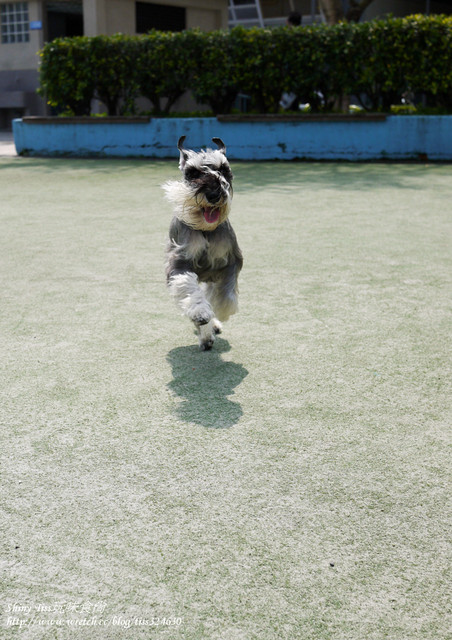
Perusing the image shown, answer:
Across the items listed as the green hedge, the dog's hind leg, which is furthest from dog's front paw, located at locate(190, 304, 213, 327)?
the green hedge

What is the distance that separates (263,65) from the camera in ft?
49.1

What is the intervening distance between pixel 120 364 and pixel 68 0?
2387 cm

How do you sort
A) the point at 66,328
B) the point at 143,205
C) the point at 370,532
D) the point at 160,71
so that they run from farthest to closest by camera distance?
the point at 160,71 → the point at 143,205 → the point at 66,328 → the point at 370,532

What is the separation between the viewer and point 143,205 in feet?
30.6

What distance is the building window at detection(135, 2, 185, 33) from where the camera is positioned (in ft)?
78.4

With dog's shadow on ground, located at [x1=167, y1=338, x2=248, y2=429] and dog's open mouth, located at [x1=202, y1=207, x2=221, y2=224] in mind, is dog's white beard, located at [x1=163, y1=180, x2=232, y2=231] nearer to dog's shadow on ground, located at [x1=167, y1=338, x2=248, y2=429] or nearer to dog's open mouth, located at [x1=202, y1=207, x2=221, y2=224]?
dog's open mouth, located at [x1=202, y1=207, x2=221, y2=224]

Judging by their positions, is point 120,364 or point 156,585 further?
point 120,364

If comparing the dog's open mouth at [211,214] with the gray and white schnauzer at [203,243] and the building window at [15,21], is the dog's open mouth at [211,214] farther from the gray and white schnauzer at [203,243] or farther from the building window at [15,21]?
the building window at [15,21]

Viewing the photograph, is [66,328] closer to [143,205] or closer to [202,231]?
[202,231]

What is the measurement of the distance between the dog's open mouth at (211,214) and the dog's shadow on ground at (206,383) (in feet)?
2.55

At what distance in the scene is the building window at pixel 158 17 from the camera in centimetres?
2391

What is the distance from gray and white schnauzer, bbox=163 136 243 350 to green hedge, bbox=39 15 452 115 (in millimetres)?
11068

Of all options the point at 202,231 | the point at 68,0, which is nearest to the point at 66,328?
the point at 202,231

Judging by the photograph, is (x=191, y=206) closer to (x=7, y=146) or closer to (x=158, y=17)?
(x=7, y=146)
